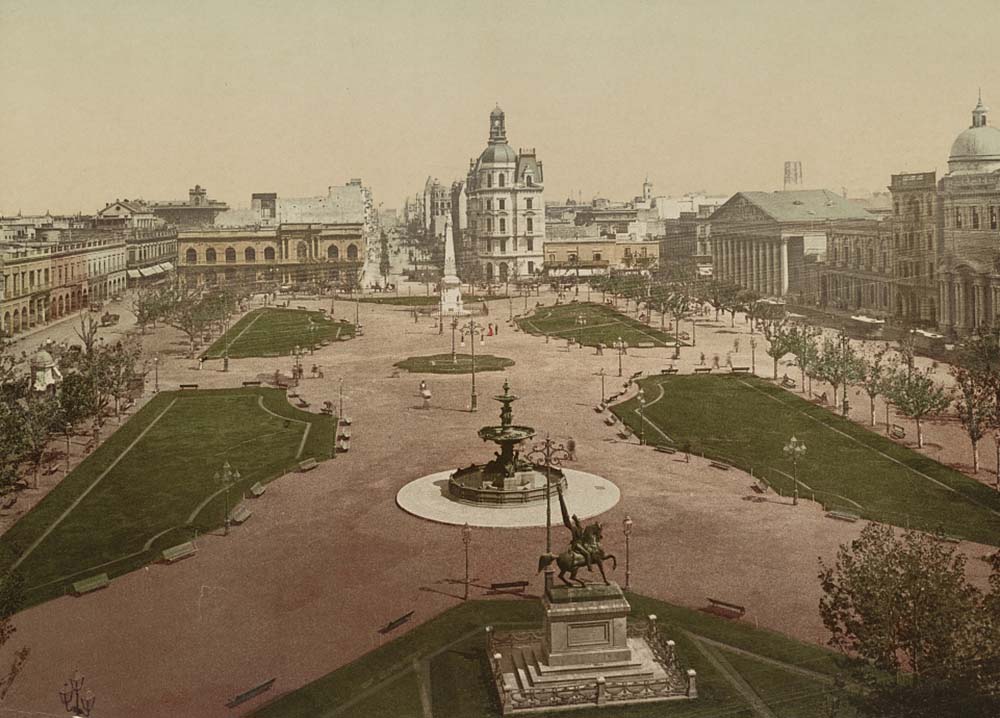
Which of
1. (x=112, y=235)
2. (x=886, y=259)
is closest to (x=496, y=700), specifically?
(x=886, y=259)

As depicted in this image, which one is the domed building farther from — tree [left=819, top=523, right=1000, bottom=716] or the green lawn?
tree [left=819, top=523, right=1000, bottom=716]

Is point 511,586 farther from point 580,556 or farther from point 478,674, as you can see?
point 580,556

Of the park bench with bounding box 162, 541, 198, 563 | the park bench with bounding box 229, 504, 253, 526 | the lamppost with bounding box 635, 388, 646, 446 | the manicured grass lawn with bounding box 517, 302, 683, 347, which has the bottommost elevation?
the park bench with bounding box 162, 541, 198, 563

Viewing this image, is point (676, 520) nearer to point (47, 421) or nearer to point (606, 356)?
point (47, 421)

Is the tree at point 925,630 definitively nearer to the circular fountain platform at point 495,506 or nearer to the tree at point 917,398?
the circular fountain platform at point 495,506

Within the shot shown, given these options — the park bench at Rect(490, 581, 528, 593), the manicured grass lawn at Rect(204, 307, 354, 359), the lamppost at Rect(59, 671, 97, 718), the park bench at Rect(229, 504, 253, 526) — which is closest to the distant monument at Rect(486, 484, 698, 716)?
the park bench at Rect(490, 581, 528, 593)

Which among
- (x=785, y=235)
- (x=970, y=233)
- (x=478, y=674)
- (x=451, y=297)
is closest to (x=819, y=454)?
(x=478, y=674)
